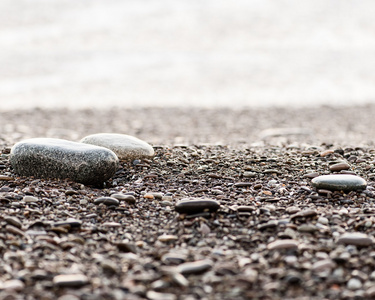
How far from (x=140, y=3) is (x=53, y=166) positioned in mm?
21203

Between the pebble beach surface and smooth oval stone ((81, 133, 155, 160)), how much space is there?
7 centimetres

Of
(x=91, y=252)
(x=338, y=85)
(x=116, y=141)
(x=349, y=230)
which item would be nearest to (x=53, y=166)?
(x=116, y=141)

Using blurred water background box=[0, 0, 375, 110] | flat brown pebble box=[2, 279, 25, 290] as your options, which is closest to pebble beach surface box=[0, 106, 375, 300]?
flat brown pebble box=[2, 279, 25, 290]

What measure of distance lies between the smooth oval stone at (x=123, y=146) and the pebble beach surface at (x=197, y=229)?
71 millimetres

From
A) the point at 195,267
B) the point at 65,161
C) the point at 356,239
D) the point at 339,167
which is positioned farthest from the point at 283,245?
the point at 65,161

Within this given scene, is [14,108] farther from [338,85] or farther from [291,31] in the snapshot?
[291,31]

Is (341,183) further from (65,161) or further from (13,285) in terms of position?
(13,285)

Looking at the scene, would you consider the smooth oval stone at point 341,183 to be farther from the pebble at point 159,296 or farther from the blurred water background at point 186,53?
the blurred water background at point 186,53

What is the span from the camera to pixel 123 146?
13.7 feet

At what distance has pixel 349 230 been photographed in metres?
2.70

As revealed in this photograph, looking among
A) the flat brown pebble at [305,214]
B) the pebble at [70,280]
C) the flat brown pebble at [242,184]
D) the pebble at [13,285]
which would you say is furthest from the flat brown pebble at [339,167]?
the pebble at [13,285]

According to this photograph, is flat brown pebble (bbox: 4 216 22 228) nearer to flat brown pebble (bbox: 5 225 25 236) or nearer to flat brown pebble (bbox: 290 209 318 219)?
flat brown pebble (bbox: 5 225 25 236)

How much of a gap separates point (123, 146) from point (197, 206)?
147 cm

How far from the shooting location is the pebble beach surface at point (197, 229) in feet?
7.02
